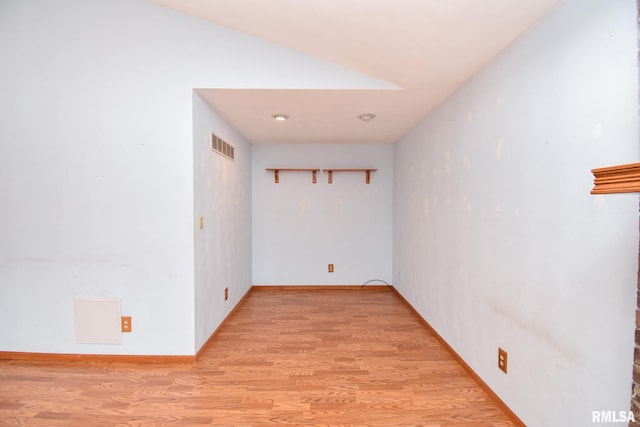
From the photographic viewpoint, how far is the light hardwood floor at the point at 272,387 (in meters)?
1.80

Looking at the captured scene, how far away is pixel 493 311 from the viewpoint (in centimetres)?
191

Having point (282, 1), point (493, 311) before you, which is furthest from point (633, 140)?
point (282, 1)

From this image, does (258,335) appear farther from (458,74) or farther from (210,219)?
(458,74)

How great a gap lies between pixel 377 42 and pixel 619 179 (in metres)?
1.53

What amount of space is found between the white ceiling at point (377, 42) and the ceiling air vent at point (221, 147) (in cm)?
25

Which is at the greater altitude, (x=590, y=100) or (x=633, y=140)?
(x=590, y=100)

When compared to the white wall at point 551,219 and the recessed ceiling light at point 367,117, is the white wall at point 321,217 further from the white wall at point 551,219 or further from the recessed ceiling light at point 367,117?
the white wall at point 551,219

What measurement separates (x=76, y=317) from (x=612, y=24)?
3506 mm

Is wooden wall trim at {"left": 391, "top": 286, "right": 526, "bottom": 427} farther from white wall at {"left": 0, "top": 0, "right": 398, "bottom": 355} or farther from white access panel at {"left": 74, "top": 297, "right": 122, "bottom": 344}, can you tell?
white access panel at {"left": 74, "top": 297, "right": 122, "bottom": 344}

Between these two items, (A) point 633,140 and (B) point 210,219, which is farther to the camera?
(B) point 210,219

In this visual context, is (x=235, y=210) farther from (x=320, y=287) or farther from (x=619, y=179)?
(x=619, y=179)

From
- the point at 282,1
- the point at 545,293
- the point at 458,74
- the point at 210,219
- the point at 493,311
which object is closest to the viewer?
Result: the point at 545,293

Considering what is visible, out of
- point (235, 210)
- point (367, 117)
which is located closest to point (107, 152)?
point (235, 210)

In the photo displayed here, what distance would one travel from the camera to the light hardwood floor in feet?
5.90
